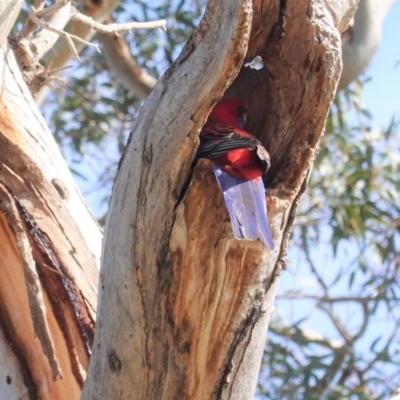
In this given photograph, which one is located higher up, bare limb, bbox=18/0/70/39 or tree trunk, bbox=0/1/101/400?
bare limb, bbox=18/0/70/39

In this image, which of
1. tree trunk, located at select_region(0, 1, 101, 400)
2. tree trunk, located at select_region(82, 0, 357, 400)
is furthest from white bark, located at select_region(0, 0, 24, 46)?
tree trunk, located at select_region(82, 0, 357, 400)

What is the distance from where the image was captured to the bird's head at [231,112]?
2.36 metres

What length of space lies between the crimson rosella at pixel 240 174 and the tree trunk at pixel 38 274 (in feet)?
1.78

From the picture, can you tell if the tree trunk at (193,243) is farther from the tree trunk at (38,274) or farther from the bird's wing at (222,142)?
the tree trunk at (38,274)

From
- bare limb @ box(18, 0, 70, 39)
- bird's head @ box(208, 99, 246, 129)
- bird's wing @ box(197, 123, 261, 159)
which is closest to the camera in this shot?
bird's wing @ box(197, 123, 261, 159)

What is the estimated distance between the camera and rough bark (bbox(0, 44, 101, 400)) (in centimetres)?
221

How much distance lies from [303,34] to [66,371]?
116 cm

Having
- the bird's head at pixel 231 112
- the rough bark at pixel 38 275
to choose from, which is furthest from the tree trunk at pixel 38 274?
the bird's head at pixel 231 112

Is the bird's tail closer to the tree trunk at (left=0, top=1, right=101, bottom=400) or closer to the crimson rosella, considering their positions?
the crimson rosella

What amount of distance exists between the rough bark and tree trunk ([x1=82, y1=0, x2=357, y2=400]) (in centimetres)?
38

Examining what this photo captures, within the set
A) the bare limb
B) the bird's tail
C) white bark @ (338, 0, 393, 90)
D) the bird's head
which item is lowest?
white bark @ (338, 0, 393, 90)

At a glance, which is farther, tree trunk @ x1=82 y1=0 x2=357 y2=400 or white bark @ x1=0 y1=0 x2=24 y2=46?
white bark @ x1=0 y1=0 x2=24 y2=46

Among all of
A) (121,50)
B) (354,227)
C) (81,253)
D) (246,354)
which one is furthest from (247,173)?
(354,227)

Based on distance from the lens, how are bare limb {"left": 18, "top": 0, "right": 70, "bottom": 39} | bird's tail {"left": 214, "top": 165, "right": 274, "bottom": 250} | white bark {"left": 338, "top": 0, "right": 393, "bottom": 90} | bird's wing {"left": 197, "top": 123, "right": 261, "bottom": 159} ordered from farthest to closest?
white bark {"left": 338, "top": 0, "right": 393, "bottom": 90}
bare limb {"left": 18, "top": 0, "right": 70, "bottom": 39}
bird's wing {"left": 197, "top": 123, "right": 261, "bottom": 159}
bird's tail {"left": 214, "top": 165, "right": 274, "bottom": 250}
